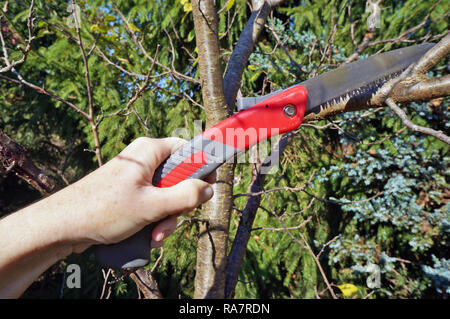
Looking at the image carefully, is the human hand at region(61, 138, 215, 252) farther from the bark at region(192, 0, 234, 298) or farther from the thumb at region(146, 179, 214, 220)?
the bark at region(192, 0, 234, 298)

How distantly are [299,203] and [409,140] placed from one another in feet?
4.60

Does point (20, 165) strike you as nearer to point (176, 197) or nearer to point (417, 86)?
point (176, 197)

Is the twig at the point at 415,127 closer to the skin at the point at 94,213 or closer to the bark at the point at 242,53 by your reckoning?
the skin at the point at 94,213

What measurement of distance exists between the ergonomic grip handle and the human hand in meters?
0.05

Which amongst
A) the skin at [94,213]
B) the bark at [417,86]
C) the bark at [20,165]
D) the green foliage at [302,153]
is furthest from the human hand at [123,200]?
the green foliage at [302,153]

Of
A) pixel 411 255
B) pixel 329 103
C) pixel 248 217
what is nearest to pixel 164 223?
pixel 329 103

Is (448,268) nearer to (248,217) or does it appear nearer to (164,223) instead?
(248,217)

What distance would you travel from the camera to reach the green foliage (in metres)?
3.05

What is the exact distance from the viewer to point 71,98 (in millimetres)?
3582

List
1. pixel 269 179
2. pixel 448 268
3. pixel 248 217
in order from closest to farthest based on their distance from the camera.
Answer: pixel 248 217, pixel 448 268, pixel 269 179

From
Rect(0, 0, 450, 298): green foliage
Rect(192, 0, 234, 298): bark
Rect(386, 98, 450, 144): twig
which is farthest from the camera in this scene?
Rect(0, 0, 450, 298): green foliage

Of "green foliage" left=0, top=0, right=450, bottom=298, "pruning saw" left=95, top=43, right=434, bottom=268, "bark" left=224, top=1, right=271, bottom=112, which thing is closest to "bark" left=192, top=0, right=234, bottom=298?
"bark" left=224, top=1, right=271, bottom=112

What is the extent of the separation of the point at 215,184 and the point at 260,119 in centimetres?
54

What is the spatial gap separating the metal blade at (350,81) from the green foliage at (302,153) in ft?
5.46
